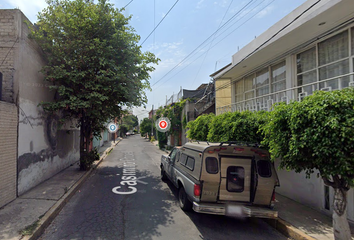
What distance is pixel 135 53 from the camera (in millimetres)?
9070

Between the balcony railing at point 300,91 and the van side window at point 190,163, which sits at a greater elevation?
the balcony railing at point 300,91

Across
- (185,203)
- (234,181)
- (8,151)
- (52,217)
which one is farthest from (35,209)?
(234,181)

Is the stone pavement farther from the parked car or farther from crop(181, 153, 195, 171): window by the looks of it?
crop(181, 153, 195, 171): window

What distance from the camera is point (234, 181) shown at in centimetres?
477

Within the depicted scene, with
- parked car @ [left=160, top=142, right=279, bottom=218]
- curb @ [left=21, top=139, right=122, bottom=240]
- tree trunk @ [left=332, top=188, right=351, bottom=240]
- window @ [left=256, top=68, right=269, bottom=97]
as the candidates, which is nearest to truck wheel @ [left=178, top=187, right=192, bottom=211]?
parked car @ [left=160, top=142, right=279, bottom=218]

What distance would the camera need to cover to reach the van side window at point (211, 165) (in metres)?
4.69

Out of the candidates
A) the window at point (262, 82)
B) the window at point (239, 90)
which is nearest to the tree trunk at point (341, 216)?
the window at point (262, 82)

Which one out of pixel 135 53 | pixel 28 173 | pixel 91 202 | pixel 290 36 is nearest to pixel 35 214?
pixel 91 202

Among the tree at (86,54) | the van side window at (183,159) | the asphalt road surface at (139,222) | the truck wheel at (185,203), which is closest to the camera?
the asphalt road surface at (139,222)

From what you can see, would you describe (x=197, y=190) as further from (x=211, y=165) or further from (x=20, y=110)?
(x=20, y=110)

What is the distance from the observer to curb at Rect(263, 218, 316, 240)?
4185 mm

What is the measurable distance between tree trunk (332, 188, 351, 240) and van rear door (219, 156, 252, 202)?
1.60 m

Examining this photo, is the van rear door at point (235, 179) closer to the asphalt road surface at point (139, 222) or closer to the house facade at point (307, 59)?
the asphalt road surface at point (139, 222)

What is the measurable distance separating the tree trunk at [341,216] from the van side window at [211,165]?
87.5 inches
